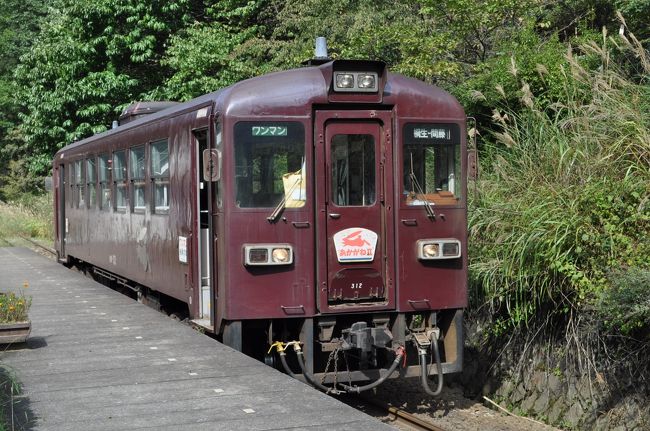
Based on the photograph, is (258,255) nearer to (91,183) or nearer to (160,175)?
(160,175)

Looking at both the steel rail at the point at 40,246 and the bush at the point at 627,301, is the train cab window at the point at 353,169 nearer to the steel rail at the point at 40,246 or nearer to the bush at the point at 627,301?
the bush at the point at 627,301

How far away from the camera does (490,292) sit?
959cm

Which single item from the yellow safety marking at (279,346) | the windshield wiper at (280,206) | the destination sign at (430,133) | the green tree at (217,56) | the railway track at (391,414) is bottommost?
the railway track at (391,414)

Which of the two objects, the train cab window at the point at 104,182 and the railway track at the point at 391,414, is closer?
the railway track at the point at 391,414

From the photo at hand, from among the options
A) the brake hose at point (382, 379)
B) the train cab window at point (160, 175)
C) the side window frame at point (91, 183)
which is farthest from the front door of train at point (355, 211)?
the side window frame at point (91, 183)

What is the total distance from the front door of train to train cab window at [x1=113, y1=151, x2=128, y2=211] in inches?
199

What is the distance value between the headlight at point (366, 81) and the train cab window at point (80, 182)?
30.8ft

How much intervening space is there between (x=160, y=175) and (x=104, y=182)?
3.98m

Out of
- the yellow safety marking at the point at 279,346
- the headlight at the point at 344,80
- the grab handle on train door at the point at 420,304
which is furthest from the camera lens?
the grab handle on train door at the point at 420,304

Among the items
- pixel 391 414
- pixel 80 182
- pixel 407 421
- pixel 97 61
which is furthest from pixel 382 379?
pixel 97 61

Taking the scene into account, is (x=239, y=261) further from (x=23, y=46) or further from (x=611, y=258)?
(x=23, y=46)

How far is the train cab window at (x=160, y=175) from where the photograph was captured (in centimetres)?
1026

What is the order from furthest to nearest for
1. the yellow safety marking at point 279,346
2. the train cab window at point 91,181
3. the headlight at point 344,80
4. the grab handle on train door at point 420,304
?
Answer: 1. the train cab window at point 91,181
2. the grab handle on train door at point 420,304
3. the headlight at point 344,80
4. the yellow safety marking at point 279,346

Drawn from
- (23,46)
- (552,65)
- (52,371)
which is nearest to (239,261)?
(52,371)
